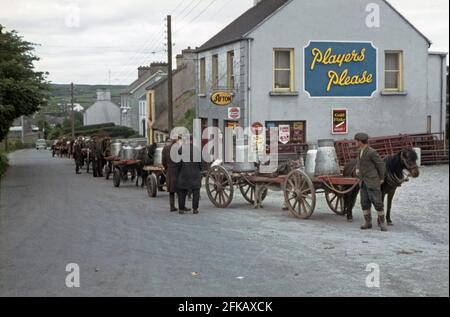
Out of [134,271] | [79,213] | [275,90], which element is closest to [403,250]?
[134,271]

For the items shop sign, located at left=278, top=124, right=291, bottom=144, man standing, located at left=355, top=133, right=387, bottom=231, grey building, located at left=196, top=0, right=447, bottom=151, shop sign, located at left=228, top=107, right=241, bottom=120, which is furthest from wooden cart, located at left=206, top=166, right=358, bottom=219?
shop sign, located at left=278, top=124, right=291, bottom=144

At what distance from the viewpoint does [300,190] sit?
12.5 m

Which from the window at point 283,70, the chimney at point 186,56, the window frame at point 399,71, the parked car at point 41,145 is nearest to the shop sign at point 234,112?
the window at point 283,70

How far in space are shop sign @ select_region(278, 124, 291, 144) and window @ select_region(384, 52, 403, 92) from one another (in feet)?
13.8

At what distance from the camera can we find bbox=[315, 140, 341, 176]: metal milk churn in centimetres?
1239

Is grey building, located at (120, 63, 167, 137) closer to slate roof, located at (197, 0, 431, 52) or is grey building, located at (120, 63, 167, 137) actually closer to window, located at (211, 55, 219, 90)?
slate roof, located at (197, 0, 431, 52)

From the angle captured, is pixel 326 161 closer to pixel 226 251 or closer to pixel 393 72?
pixel 226 251

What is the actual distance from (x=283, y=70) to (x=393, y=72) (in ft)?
15.1

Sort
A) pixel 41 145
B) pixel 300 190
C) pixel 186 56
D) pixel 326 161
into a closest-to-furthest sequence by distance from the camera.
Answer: pixel 326 161, pixel 300 190, pixel 186 56, pixel 41 145

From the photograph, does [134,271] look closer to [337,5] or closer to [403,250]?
[403,250]

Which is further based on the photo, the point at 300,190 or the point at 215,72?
the point at 215,72

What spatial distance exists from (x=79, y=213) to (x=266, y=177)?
13.1 ft

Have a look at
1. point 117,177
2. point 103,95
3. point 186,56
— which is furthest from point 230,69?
point 103,95

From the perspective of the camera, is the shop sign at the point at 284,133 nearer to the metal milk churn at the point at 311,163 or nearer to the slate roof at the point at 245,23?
the slate roof at the point at 245,23
